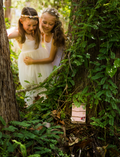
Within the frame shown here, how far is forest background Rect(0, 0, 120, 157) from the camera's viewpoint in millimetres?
1611

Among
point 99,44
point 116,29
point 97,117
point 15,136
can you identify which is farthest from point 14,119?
point 116,29

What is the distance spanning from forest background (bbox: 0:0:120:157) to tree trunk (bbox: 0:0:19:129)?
19 cm

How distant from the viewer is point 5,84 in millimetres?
1339

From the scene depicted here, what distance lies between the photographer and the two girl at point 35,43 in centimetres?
266

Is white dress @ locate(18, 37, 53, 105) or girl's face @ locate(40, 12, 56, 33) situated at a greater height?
girl's face @ locate(40, 12, 56, 33)

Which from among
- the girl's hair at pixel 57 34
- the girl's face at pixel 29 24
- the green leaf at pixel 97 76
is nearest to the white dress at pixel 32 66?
the girl's face at pixel 29 24

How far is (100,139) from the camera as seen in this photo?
67.5 inches

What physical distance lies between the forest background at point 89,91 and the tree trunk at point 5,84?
190 mm

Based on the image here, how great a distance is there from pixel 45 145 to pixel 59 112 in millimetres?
495

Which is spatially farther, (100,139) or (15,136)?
(100,139)

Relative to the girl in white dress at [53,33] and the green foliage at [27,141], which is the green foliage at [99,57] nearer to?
the green foliage at [27,141]

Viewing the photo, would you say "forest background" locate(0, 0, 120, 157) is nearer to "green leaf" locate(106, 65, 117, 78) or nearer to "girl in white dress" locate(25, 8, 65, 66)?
"green leaf" locate(106, 65, 117, 78)

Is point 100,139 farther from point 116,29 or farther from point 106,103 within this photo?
point 116,29

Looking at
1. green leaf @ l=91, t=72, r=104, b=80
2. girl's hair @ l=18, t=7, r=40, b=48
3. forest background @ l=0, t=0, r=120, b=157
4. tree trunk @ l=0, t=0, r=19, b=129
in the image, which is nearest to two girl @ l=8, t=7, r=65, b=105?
girl's hair @ l=18, t=7, r=40, b=48
